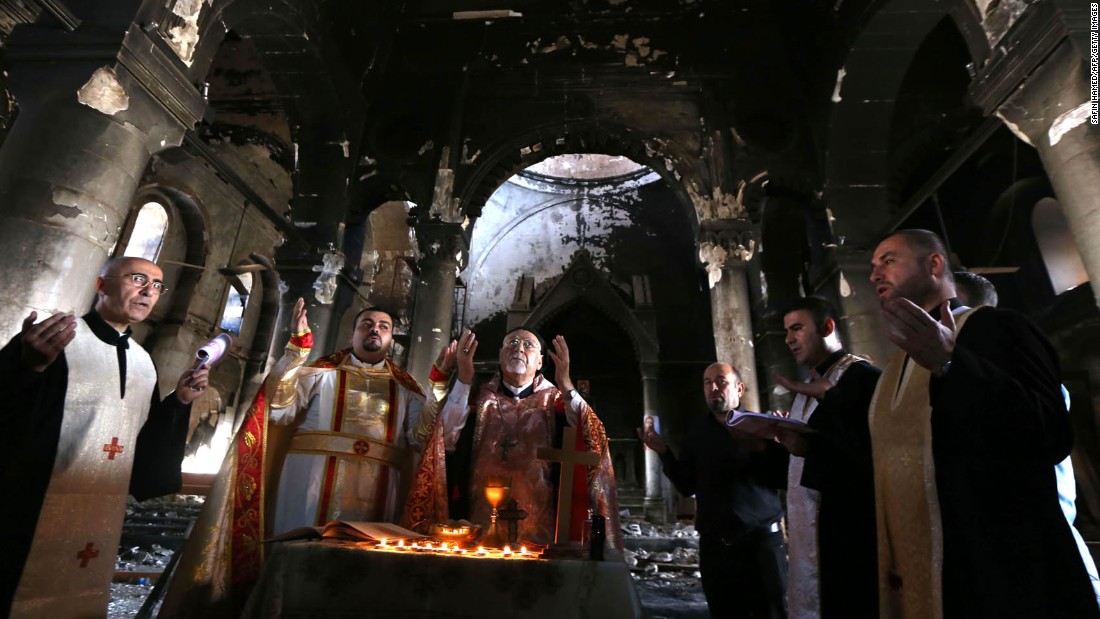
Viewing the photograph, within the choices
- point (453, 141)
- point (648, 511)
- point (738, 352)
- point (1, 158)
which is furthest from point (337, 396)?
point (648, 511)

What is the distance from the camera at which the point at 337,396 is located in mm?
3457

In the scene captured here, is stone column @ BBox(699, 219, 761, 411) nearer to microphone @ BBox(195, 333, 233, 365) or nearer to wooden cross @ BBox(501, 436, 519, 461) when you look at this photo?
wooden cross @ BBox(501, 436, 519, 461)

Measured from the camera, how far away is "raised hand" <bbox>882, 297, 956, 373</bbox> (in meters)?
1.61

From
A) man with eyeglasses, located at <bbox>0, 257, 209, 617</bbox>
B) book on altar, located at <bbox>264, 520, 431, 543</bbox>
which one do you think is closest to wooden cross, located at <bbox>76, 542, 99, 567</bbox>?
man with eyeglasses, located at <bbox>0, 257, 209, 617</bbox>

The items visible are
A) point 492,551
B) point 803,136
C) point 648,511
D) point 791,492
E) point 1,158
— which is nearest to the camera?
point 492,551

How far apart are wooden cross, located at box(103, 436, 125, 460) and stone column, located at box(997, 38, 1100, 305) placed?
5.58 m

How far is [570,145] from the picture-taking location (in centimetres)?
862

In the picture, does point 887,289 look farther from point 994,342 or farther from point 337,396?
point 337,396

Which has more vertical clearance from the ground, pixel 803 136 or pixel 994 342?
pixel 803 136

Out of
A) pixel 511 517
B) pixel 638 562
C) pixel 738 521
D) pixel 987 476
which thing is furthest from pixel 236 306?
pixel 987 476

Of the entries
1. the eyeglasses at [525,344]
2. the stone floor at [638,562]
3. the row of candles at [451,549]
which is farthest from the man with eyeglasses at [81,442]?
the eyeglasses at [525,344]

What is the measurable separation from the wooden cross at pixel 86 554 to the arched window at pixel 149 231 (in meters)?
10.6

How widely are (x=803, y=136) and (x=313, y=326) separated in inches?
296

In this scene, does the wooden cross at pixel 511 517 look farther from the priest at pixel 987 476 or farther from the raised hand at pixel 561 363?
the priest at pixel 987 476
